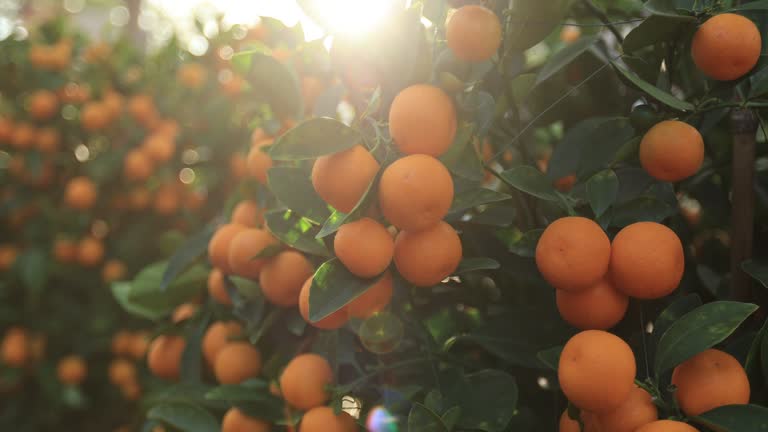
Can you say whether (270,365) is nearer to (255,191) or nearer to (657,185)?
(255,191)

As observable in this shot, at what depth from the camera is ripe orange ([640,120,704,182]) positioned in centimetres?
51

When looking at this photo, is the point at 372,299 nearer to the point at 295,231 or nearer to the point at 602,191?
the point at 295,231

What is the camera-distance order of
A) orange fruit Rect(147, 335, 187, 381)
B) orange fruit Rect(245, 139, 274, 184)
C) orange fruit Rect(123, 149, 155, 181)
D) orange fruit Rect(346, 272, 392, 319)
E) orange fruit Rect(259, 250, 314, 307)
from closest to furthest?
orange fruit Rect(346, 272, 392, 319) → orange fruit Rect(259, 250, 314, 307) → orange fruit Rect(245, 139, 274, 184) → orange fruit Rect(147, 335, 187, 381) → orange fruit Rect(123, 149, 155, 181)

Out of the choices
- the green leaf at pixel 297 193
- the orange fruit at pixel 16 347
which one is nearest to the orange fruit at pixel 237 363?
the green leaf at pixel 297 193

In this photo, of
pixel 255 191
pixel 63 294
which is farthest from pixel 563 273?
pixel 63 294

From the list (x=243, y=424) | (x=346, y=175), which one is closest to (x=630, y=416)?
(x=346, y=175)

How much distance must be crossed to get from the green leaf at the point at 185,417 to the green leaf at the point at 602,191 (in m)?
0.48

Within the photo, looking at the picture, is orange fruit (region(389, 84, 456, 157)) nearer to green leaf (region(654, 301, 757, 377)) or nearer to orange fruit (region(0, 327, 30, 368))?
green leaf (region(654, 301, 757, 377))

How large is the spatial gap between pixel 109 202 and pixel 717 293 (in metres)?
1.77

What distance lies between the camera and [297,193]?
584 mm

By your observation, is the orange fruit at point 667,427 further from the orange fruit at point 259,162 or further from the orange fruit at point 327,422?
the orange fruit at point 259,162

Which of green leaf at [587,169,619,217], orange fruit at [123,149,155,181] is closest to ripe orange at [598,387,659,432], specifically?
green leaf at [587,169,619,217]

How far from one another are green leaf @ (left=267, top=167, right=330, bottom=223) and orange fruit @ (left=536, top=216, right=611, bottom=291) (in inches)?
8.2

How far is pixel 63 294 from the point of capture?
1972mm
